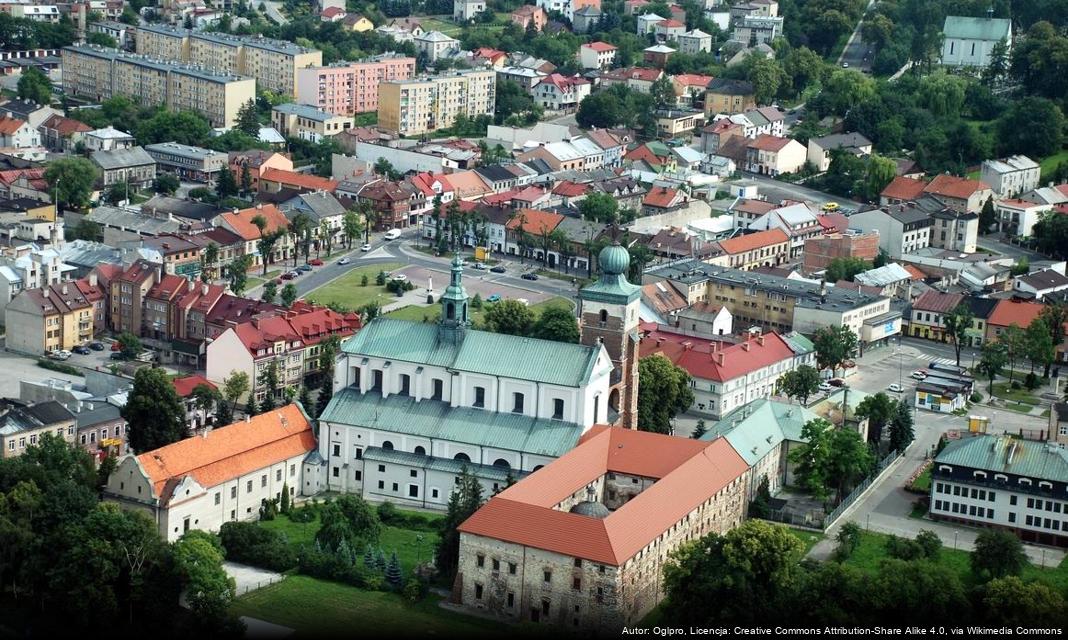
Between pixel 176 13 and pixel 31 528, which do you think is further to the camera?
pixel 176 13

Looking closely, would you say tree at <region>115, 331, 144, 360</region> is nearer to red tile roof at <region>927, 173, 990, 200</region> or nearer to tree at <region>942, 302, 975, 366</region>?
tree at <region>942, 302, 975, 366</region>

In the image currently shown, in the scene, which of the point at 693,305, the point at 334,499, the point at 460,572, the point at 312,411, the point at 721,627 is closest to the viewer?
the point at 721,627

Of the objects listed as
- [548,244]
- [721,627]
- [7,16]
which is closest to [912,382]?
[548,244]

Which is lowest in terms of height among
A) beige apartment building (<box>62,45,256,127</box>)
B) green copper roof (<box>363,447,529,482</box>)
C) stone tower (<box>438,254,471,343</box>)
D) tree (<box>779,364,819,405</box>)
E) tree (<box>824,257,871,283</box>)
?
green copper roof (<box>363,447,529,482</box>)

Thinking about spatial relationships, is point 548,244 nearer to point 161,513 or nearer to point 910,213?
point 910,213

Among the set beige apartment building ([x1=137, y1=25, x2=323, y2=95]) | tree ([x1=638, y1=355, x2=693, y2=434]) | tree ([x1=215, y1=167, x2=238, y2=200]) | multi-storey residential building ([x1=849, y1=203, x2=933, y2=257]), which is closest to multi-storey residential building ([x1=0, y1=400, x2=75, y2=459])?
tree ([x1=638, y1=355, x2=693, y2=434])

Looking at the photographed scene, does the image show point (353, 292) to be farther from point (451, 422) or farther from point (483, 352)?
point (451, 422)

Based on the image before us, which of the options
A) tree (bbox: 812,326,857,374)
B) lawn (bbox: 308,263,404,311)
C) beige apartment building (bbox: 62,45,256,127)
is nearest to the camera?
tree (bbox: 812,326,857,374)
